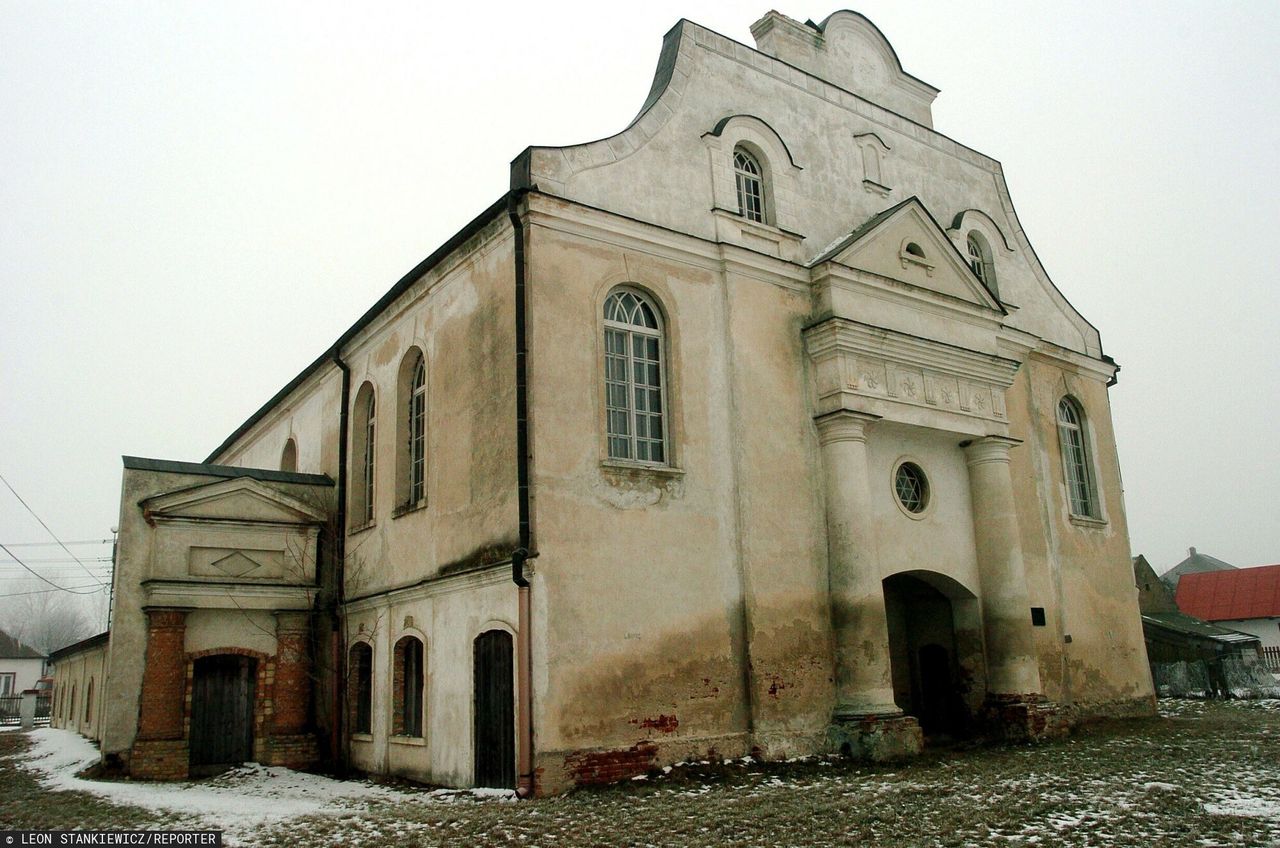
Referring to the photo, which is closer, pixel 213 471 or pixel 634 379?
pixel 634 379

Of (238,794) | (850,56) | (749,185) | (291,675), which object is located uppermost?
(850,56)

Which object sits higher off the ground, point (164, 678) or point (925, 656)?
point (164, 678)

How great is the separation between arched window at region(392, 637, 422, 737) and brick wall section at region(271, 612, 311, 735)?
2.86 metres

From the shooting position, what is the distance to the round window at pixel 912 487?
16734mm

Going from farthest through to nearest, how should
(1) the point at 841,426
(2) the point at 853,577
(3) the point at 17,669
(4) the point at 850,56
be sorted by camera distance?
(3) the point at 17,669 < (4) the point at 850,56 < (1) the point at 841,426 < (2) the point at 853,577

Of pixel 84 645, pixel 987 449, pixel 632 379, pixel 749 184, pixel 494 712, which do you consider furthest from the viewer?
pixel 84 645

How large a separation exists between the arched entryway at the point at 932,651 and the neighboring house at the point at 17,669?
59.7 metres

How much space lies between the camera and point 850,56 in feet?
63.1

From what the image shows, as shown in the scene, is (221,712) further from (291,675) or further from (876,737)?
(876,737)

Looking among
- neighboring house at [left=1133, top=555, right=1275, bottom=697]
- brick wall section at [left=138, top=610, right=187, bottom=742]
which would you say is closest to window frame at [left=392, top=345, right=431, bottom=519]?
brick wall section at [left=138, top=610, right=187, bottom=742]

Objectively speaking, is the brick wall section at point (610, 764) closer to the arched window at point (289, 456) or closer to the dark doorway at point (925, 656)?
the dark doorway at point (925, 656)

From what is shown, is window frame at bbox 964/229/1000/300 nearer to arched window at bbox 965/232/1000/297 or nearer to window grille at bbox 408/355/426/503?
arched window at bbox 965/232/1000/297

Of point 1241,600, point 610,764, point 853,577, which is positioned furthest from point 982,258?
point 1241,600

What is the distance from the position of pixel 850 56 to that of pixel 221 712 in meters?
16.0
